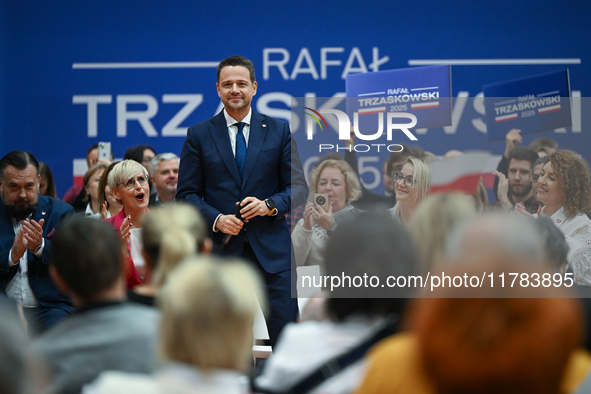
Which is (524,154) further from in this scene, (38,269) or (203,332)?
(38,269)

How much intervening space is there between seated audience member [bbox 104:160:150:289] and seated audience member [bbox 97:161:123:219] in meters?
0.14

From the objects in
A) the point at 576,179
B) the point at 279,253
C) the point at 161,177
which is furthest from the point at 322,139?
the point at 161,177

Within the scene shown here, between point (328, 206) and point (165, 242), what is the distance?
73 cm

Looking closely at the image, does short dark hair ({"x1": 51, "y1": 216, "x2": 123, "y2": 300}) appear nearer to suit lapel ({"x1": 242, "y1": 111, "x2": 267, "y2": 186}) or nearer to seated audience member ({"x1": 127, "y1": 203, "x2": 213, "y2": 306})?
seated audience member ({"x1": 127, "y1": 203, "x2": 213, "y2": 306})

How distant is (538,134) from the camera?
2518mm

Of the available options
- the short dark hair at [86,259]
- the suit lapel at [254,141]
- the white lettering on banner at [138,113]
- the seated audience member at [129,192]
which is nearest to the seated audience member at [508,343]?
the short dark hair at [86,259]

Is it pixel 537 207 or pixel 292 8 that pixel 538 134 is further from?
pixel 292 8

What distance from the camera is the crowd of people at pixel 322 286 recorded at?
0.99m

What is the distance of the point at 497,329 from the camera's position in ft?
3.19

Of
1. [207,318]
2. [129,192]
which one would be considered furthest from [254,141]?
[207,318]

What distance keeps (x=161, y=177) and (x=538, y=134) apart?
2.71m

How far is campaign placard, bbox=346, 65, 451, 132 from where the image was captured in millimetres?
2537

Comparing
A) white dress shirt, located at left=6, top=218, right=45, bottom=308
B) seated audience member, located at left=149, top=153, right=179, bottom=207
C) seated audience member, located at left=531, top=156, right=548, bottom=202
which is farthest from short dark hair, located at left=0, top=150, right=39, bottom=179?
seated audience member, located at left=531, top=156, right=548, bottom=202

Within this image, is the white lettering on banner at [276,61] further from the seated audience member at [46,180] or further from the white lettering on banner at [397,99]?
the white lettering on banner at [397,99]
